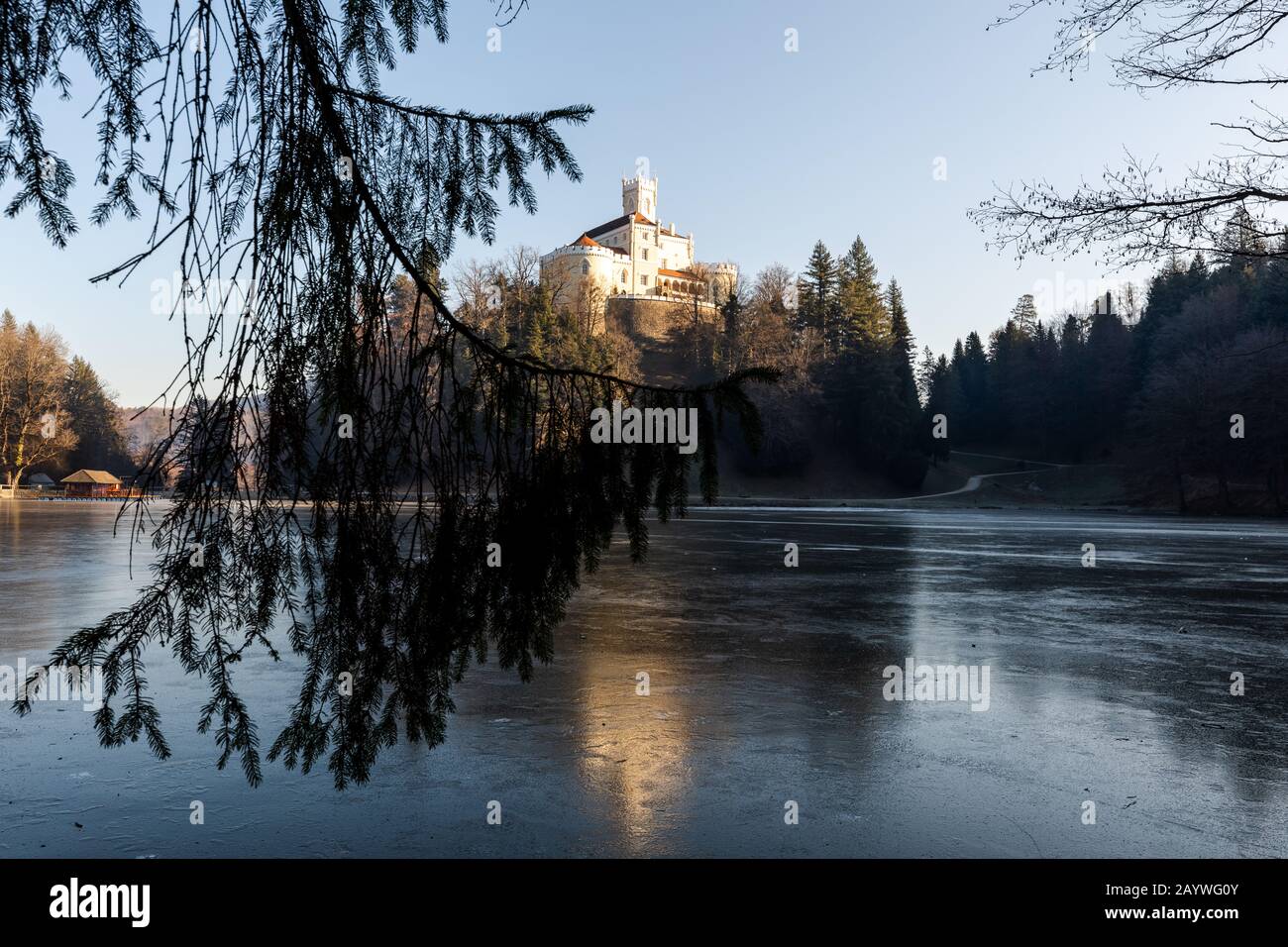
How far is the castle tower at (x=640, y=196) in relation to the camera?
130m

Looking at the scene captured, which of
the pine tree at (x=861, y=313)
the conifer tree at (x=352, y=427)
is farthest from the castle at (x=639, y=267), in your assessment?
the conifer tree at (x=352, y=427)

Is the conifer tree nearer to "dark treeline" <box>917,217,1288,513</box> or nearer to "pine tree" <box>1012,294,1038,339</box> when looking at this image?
"dark treeline" <box>917,217,1288,513</box>

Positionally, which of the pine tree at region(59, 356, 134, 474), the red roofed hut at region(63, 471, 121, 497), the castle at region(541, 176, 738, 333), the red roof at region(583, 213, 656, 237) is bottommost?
the red roofed hut at region(63, 471, 121, 497)

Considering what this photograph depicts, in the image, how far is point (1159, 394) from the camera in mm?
56938

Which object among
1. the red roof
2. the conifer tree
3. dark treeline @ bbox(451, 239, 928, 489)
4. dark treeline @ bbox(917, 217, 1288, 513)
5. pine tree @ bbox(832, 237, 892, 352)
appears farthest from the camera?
the red roof

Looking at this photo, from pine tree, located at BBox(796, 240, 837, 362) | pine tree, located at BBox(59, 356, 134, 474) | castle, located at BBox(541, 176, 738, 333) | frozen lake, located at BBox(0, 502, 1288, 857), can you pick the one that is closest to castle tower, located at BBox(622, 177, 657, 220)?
castle, located at BBox(541, 176, 738, 333)

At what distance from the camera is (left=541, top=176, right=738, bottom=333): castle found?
103 meters

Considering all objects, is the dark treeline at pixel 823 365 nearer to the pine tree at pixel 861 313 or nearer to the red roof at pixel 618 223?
the pine tree at pixel 861 313

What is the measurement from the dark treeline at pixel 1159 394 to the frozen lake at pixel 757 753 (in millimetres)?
19998

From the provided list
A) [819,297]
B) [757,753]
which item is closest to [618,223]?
[819,297]

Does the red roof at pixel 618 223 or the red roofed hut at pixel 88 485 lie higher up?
the red roof at pixel 618 223

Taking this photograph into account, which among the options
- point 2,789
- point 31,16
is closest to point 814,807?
point 2,789

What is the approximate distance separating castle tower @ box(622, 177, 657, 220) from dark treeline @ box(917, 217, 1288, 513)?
169 ft
